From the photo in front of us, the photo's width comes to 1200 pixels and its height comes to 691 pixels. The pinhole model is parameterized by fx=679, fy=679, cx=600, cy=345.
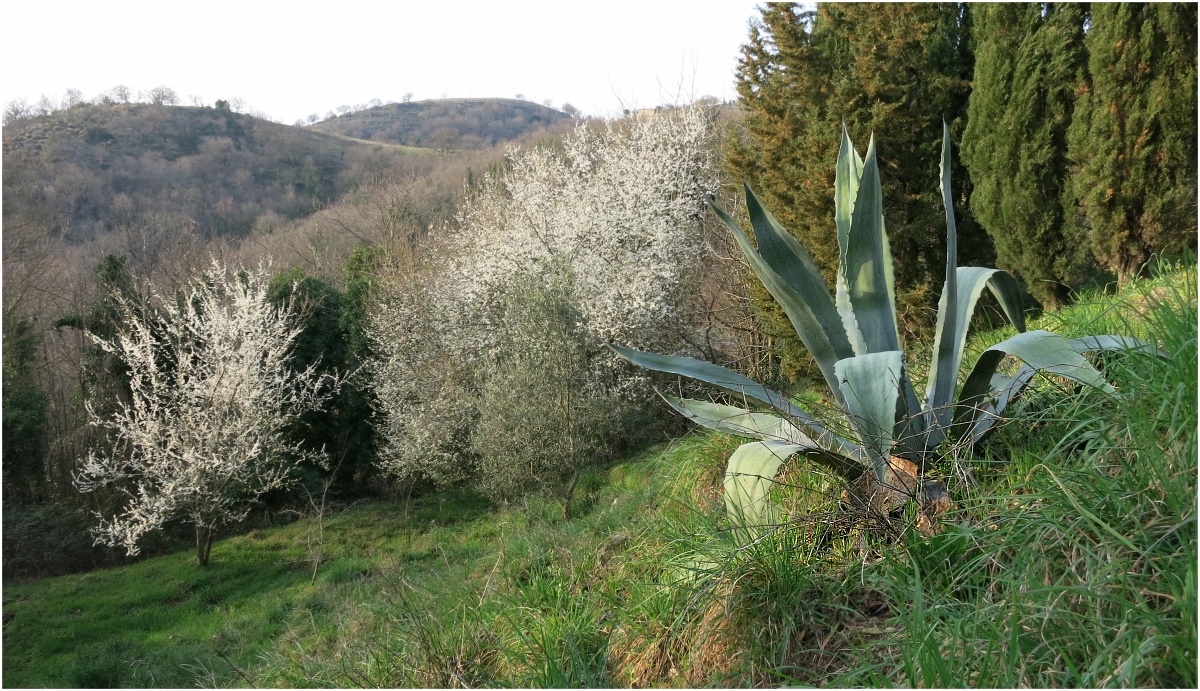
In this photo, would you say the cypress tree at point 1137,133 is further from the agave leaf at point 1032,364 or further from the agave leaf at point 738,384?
the agave leaf at point 738,384

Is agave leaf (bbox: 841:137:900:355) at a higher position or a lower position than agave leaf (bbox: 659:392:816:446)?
higher

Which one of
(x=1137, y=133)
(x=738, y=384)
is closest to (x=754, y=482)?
(x=738, y=384)

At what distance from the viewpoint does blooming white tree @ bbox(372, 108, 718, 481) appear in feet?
34.6

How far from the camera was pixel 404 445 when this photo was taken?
1250 centimetres

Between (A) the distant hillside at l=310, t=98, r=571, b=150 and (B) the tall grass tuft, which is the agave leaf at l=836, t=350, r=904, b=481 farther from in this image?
(A) the distant hillside at l=310, t=98, r=571, b=150

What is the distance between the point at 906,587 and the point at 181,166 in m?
37.4

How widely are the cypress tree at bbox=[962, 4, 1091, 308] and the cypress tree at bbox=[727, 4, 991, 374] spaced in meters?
0.49

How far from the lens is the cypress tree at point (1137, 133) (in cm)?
465

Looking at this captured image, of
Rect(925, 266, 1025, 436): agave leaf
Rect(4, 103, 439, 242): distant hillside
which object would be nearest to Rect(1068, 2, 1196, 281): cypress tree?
Rect(925, 266, 1025, 436): agave leaf

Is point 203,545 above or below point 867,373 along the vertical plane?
below

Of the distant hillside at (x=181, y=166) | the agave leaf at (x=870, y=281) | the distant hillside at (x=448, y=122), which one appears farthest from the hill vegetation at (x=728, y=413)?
the distant hillside at (x=448, y=122)

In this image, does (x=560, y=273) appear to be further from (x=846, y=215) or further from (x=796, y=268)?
(x=796, y=268)

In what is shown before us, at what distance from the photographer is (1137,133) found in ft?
15.9

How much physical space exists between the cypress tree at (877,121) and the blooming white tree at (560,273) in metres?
3.52
